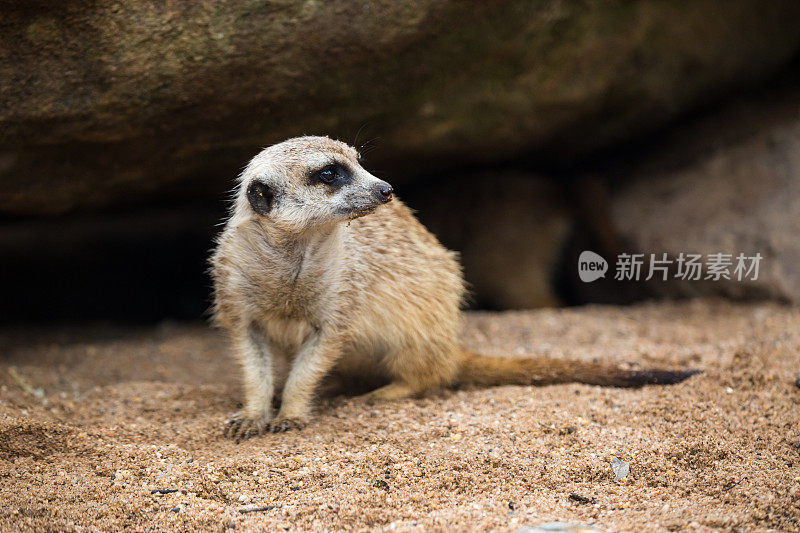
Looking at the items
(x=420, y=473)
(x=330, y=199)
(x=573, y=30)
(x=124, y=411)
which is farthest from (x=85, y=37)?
(x=573, y=30)

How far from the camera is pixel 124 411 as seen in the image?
106 inches

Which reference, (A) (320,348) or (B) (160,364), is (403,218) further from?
(B) (160,364)

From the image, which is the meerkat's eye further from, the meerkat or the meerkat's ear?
the meerkat's ear

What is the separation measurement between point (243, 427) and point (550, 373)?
46.8 inches

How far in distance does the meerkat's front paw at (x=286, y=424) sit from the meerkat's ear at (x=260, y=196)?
2.38ft

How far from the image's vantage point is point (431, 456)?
219 cm

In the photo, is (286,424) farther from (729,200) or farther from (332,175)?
(729,200)

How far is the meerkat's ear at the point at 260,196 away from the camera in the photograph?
94.9 inches

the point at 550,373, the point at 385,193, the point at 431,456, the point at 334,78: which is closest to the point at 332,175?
the point at 385,193

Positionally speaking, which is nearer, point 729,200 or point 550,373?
point 550,373

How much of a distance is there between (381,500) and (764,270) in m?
2.91

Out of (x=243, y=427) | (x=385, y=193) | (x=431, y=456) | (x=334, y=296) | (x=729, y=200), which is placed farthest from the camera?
(x=729, y=200)

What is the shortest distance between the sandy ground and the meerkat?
0.37 feet

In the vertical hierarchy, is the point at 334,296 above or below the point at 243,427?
above
